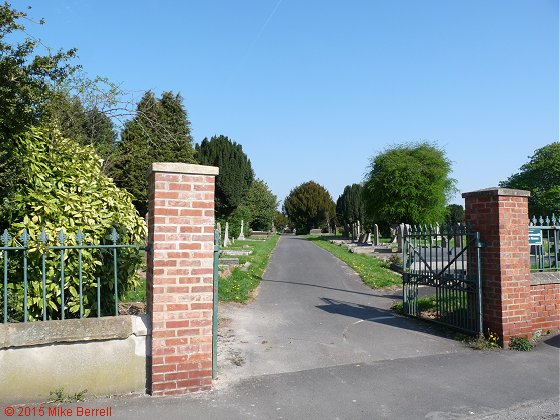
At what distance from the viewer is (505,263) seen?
571cm

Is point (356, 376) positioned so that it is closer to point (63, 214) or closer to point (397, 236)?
point (63, 214)

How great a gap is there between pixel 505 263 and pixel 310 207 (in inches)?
2525

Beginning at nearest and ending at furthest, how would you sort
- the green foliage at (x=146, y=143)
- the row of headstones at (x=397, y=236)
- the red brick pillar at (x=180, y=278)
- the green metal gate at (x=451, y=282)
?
1. the red brick pillar at (x=180, y=278)
2. the green metal gate at (x=451, y=282)
3. the row of headstones at (x=397, y=236)
4. the green foliage at (x=146, y=143)

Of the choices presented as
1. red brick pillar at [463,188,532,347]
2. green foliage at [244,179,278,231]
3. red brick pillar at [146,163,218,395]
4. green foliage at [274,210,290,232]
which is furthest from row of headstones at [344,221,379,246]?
green foliage at [274,210,290,232]

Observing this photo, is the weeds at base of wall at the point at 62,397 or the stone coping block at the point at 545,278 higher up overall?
the stone coping block at the point at 545,278

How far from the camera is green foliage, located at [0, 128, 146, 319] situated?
4.49 metres

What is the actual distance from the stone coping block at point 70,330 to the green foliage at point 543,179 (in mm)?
48007

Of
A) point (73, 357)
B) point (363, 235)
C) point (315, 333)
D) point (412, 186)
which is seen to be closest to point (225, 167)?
point (363, 235)

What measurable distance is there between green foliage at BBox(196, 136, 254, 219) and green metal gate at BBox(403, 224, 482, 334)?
25.9 meters

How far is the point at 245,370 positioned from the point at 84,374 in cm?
177

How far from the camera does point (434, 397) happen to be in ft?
13.3

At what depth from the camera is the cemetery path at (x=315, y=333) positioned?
5.18 metres

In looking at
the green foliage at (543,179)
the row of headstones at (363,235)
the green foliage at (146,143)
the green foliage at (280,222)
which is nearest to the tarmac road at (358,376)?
the green foliage at (146,143)

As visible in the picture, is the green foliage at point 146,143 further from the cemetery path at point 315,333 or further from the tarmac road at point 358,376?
the tarmac road at point 358,376
